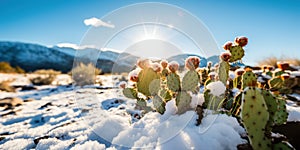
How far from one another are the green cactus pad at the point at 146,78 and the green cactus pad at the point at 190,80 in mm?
298

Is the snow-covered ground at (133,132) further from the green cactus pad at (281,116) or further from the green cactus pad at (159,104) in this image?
the green cactus pad at (281,116)

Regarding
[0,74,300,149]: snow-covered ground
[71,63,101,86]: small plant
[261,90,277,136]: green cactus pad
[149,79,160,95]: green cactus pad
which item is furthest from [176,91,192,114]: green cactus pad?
[71,63,101,86]: small plant

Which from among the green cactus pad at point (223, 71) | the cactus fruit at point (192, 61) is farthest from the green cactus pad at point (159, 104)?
the green cactus pad at point (223, 71)

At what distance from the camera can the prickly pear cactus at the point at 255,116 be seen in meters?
0.81

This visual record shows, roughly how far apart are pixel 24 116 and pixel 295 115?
2655mm

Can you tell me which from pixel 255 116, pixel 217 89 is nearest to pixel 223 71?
pixel 217 89

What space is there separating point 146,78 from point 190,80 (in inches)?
14.7

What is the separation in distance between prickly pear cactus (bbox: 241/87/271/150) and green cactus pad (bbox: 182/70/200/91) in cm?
53

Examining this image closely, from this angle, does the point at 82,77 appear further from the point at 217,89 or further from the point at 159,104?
the point at 217,89

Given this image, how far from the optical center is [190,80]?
1.37 metres

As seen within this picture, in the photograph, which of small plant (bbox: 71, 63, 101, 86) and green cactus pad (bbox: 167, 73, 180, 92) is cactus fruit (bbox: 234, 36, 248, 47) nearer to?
green cactus pad (bbox: 167, 73, 180, 92)

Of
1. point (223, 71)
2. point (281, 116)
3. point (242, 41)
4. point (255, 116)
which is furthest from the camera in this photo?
point (242, 41)

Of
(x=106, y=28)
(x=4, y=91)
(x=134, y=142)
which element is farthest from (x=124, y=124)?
(x=4, y=91)

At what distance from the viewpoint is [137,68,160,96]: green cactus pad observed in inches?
62.8
